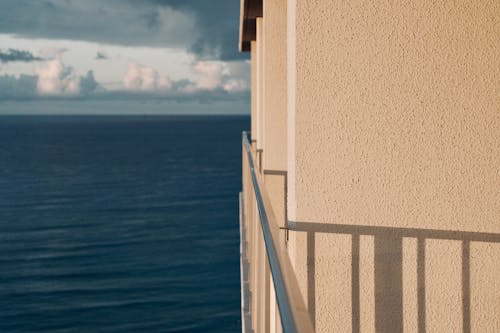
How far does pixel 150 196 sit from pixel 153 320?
24.1 metres

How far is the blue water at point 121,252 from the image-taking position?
80.5ft

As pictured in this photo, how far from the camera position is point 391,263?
2.80 m

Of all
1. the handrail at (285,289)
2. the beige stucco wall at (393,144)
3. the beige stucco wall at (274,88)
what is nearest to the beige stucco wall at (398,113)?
the beige stucco wall at (393,144)

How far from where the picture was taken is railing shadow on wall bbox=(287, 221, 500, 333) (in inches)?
109

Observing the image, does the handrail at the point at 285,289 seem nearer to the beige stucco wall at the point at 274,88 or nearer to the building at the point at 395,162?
the building at the point at 395,162

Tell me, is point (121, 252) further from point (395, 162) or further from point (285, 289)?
point (285, 289)

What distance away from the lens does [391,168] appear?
9.04ft

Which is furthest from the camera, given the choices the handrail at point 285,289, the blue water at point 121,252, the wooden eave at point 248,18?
the blue water at point 121,252

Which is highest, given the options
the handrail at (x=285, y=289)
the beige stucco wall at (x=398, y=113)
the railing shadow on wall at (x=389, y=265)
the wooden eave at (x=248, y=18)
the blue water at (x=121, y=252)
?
the wooden eave at (x=248, y=18)

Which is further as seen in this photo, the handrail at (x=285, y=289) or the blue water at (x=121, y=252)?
the blue water at (x=121, y=252)

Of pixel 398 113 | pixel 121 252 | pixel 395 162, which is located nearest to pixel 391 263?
pixel 395 162

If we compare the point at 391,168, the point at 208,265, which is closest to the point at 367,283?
the point at 391,168

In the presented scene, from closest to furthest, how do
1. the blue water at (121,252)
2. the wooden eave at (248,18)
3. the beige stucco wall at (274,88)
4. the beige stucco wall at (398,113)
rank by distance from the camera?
the beige stucco wall at (398,113)
the beige stucco wall at (274,88)
the wooden eave at (248,18)
the blue water at (121,252)

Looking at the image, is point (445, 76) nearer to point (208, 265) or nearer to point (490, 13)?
point (490, 13)
